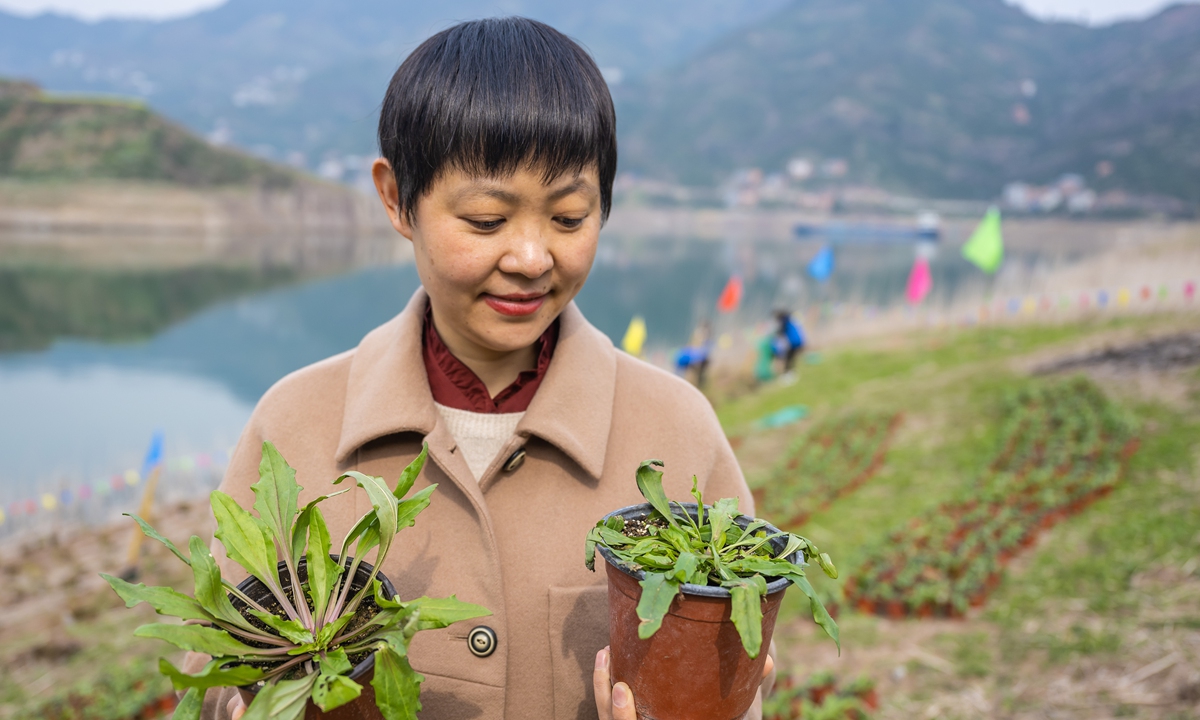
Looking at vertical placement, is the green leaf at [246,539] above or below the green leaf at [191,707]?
above

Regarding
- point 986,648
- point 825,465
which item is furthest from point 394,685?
point 825,465

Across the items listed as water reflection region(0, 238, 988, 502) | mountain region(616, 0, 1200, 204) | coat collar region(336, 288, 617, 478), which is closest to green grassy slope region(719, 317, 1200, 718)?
coat collar region(336, 288, 617, 478)

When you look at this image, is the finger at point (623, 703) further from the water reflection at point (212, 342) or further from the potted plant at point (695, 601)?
the water reflection at point (212, 342)

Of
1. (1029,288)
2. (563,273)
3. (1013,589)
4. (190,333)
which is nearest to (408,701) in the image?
(563,273)

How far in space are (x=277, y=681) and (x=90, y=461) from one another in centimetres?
1060

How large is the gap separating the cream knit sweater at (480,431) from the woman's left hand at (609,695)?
487mm

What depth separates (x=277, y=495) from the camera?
105cm

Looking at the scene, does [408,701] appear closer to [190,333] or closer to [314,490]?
[314,490]

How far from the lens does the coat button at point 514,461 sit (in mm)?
1350

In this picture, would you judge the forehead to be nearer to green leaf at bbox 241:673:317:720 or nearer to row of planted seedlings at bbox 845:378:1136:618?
green leaf at bbox 241:673:317:720

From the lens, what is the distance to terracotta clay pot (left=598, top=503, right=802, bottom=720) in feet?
3.18

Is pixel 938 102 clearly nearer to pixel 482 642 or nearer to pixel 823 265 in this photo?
pixel 823 265

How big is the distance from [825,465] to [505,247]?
19.3 feet

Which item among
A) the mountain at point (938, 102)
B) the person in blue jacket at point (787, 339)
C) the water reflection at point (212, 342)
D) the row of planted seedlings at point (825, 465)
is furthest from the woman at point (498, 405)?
the mountain at point (938, 102)
